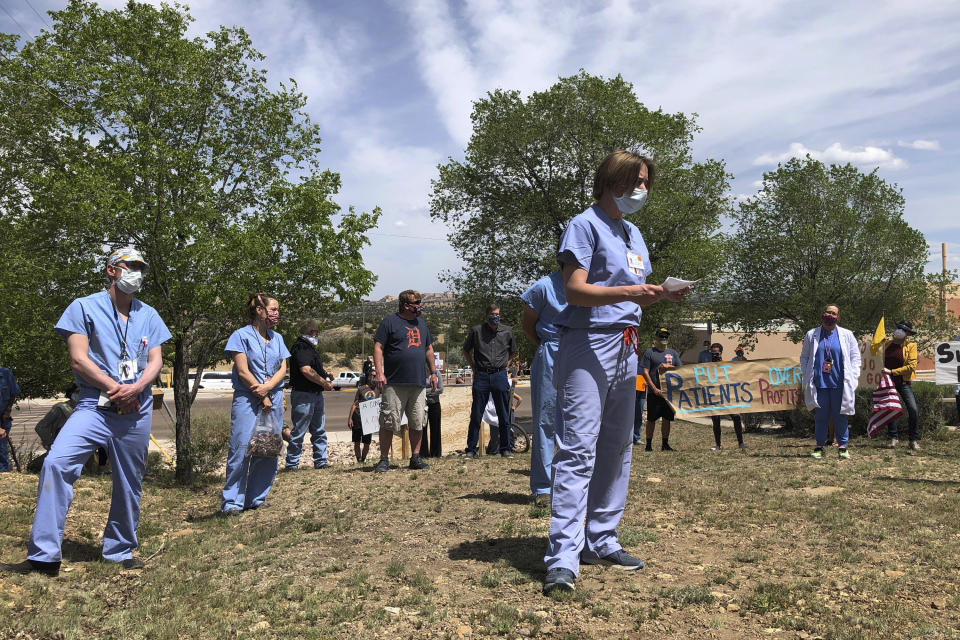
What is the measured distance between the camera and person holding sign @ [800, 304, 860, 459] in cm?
830

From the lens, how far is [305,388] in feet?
29.9

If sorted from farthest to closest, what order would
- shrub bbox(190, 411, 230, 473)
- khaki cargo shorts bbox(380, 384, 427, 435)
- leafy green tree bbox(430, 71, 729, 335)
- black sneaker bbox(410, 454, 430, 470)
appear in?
leafy green tree bbox(430, 71, 729, 335), shrub bbox(190, 411, 230, 473), black sneaker bbox(410, 454, 430, 470), khaki cargo shorts bbox(380, 384, 427, 435)

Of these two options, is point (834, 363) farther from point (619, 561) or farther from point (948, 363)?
point (619, 561)

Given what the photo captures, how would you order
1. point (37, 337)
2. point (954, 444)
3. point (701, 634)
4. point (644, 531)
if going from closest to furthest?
point (701, 634)
point (644, 531)
point (37, 337)
point (954, 444)

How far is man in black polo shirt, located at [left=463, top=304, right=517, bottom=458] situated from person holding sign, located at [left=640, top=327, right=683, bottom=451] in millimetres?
2506

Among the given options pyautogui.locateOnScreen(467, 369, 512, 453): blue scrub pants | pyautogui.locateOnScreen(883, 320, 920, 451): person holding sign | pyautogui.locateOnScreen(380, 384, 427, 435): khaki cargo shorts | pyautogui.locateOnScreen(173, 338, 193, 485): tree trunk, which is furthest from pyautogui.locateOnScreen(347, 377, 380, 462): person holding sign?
pyautogui.locateOnScreen(883, 320, 920, 451): person holding sign

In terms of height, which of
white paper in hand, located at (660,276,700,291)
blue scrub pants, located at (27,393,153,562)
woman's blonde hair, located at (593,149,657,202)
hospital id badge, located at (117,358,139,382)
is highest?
woman's blonde hair, located at (593,149,657,202)

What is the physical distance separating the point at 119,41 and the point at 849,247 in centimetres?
3108

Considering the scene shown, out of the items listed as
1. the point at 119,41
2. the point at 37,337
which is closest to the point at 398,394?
the point at 37,337

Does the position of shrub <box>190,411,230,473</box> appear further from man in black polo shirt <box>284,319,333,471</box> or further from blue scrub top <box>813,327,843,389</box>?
blue scrub top <box>813,327,843,389</box>

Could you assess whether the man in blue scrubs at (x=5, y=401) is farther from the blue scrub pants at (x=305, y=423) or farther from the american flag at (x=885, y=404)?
the american flag at (x=885, y=404)

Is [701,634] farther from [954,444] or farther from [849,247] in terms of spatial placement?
[849,247]

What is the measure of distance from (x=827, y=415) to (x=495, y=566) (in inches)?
248

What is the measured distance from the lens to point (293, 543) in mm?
4664
